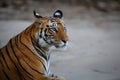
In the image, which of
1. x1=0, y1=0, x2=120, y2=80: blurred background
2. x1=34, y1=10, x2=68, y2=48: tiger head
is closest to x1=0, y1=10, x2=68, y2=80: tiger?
x1=34, y1=10, x2=68, y2=48: tiger head

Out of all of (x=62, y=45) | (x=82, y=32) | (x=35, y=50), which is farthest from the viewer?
(x=82, y=32)

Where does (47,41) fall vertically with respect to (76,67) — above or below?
above

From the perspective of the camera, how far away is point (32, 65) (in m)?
5.34

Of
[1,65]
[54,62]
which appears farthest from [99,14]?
[1,65]

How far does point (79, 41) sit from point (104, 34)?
1240mm

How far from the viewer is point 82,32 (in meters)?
11.3

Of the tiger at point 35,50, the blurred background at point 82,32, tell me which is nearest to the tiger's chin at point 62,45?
the tiger at point 35,50

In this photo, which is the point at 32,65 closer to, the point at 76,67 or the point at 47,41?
the point at 47,41

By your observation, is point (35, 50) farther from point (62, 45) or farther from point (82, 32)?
point (82, 32)

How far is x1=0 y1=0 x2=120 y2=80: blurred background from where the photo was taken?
772cm

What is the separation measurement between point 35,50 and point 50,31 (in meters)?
0.29

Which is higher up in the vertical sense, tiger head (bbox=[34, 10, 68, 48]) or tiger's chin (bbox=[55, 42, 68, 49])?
tiger head (bbox=[34, 10, 68, 48])

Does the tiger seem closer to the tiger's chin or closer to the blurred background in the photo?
the tiger's chin

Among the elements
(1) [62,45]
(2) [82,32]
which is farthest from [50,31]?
(2) [82,32]
